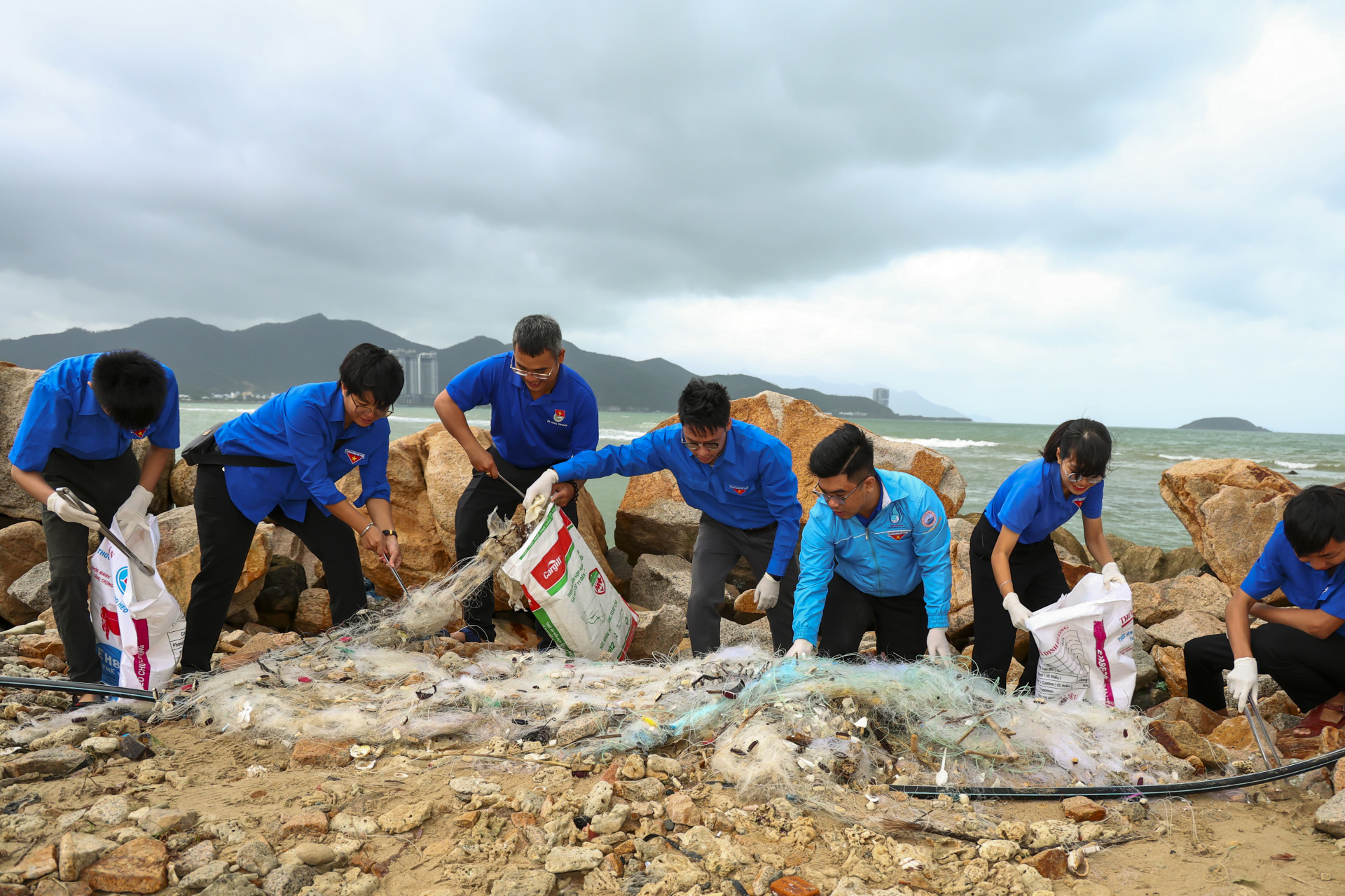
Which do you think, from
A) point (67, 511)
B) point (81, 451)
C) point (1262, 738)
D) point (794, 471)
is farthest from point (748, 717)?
point (794, 471)

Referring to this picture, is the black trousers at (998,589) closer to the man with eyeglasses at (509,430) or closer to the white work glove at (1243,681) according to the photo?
the white work glove at (1243,681)

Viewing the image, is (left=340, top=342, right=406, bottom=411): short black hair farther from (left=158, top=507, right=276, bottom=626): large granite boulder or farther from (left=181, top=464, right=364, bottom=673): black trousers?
(left=158, top=507, right=276, bottom=626): large granite boulder

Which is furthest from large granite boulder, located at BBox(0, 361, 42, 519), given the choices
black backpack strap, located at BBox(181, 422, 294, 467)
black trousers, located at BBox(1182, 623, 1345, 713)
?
black trousers, located at BBox(1182, 623, 1345, 713)

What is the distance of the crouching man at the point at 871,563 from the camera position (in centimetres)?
311

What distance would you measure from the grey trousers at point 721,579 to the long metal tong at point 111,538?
90.0 inches

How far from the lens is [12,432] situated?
5.70 metres

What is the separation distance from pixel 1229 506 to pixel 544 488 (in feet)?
→ 16.4

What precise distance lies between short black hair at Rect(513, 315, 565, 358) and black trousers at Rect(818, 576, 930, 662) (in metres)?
1.73

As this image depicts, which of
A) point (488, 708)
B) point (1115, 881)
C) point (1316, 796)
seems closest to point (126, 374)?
point (488, 708)

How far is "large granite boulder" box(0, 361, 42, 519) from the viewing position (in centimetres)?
563

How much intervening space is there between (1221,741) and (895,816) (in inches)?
70.2

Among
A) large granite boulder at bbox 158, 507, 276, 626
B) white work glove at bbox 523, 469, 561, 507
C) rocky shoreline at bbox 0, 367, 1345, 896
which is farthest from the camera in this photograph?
large granite boulder at bbox 158, 507, 276, 626

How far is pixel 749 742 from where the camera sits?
7.50ft

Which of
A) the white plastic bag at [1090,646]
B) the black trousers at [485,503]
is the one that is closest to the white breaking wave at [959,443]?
the black trousers at [485,503]
